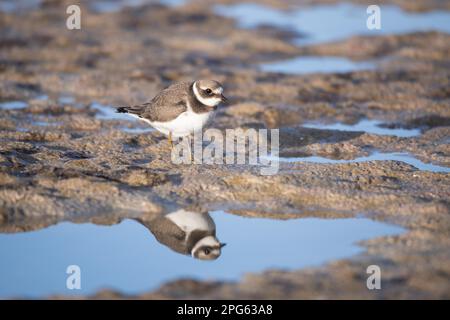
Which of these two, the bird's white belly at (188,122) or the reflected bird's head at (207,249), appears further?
the bird's white belly at (188,122)

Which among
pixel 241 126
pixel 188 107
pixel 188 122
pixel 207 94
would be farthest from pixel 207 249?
pixel 241 126

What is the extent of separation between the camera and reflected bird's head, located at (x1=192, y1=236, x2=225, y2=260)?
6.29 m

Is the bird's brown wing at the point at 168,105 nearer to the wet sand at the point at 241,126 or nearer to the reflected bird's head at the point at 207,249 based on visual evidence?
the wet sand at the point at 241,126

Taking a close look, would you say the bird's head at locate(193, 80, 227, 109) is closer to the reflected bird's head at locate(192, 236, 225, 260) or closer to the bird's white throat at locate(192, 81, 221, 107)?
the bird's white throat at locate(192, 81, 221, 107)

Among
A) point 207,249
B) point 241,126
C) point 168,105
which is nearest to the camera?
point 207,249

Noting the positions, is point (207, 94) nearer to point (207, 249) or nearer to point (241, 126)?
point (241, 126)

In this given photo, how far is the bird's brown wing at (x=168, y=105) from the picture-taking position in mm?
8188

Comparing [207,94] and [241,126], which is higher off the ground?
[241,126]

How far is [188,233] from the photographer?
22.0 feet

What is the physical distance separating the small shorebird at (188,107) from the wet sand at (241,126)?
0.49 meters

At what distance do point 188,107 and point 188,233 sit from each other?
78.1 inches

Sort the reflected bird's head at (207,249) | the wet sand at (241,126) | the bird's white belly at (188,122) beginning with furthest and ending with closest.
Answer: the bird's white belly at (188,122) < the reflected bird's head at (207,249) < the wet sand at (241,126)

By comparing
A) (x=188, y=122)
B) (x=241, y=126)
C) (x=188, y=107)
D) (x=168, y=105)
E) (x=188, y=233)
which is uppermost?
(x=241, y=126)

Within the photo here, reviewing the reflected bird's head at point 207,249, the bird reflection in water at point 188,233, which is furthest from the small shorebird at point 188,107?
the reflected bird's head at point 207,249
